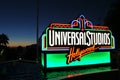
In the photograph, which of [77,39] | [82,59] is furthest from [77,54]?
[77,39]

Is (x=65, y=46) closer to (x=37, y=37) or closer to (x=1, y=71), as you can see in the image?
(x=37, y=37)

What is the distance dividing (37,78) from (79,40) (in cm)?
1847

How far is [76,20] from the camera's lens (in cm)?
2647

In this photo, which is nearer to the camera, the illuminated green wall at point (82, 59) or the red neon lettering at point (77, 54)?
the illuminated green wall at point (82, 59)

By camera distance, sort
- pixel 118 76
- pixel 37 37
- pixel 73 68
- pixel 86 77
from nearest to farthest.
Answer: pixel 86 77
pixel 118 76
pixel 73 68
pixel 37 37

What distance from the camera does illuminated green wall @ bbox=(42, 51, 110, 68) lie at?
24.1 m

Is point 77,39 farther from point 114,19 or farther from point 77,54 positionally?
point 114,19

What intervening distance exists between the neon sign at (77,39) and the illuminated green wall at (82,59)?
0.30 m

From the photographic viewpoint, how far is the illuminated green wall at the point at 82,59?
24.1 m

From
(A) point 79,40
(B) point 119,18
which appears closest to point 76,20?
(A) point 79,40

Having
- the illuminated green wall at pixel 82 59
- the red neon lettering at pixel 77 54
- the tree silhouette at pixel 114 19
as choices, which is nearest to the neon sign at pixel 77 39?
the red neon lettering at pixel 77 54

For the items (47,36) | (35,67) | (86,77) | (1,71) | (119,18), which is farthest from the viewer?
(119,18)

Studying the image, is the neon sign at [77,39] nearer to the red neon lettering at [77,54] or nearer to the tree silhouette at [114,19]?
the red neon lettering at [77,54]

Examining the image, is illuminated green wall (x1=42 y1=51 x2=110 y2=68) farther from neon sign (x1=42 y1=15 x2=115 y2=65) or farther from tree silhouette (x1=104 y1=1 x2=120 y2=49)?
tree silhouette (x1=104 y1=1 x2=120 y2=49)
